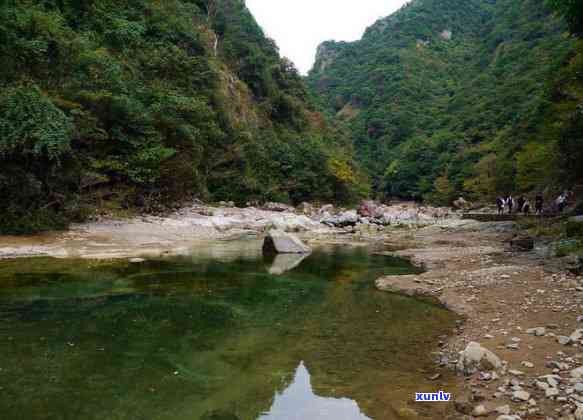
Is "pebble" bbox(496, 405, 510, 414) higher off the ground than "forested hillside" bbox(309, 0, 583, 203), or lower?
lower

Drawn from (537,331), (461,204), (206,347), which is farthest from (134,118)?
(461,204)

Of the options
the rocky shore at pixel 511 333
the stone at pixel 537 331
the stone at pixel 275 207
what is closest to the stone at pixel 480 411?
the rocky shore at pixel 511 333

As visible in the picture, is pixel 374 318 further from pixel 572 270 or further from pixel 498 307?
pixel 572 270

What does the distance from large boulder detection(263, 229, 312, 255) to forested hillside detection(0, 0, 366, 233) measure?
8.58m

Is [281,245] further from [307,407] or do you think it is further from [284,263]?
[307,407]

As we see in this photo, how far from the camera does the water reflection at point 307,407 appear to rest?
4.92m

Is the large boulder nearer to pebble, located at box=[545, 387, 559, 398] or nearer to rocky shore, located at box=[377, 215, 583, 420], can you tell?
rocky shore, located at box=[377, 215, 583, 420]

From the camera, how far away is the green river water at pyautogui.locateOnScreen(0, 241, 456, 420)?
508 cm

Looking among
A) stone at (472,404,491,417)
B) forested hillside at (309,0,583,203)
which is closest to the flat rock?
stone at (472,404,491,417)

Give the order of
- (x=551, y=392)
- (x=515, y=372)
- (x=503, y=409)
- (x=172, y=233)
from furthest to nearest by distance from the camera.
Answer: (x=172, y=233), (x=515, y=372), (x=551, y=392), (x=503, y=409)

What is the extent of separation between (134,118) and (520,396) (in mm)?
23868

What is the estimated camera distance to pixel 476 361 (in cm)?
576

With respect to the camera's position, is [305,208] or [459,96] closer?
[305,208]

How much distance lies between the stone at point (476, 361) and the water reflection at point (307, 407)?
63.3 inches
